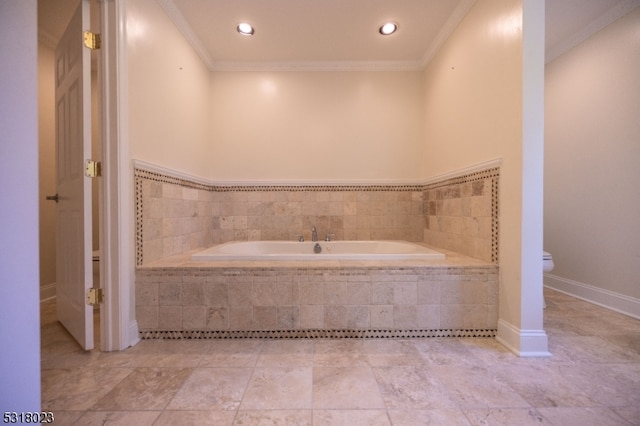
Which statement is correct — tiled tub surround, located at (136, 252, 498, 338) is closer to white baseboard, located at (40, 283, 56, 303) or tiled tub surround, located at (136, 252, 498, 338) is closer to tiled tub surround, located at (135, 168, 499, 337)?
tiled tub surround, located at (135, 168, 499, 337)

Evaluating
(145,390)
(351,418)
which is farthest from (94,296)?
(351,418)

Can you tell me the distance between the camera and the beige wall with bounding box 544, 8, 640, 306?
2141 mm

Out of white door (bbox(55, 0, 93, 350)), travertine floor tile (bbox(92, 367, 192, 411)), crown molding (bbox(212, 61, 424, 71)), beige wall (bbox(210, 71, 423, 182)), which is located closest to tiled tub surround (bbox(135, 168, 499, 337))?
white door (bbox(55, 0, 93, 350))

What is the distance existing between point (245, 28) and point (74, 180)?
1.85 metres

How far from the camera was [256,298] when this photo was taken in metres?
1.74

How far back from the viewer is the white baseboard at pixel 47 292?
2438 mm

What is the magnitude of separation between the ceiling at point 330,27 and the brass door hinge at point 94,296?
2.12 metres

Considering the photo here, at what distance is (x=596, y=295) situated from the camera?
7.79 ft

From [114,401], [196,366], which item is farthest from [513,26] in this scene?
[114,401]

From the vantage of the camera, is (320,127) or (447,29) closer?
(447,29)

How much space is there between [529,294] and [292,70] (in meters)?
2.95

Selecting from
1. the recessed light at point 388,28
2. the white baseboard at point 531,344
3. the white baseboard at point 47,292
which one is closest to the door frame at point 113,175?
the white baseboard at point 47,292

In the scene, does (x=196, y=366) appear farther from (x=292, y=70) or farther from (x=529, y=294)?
(x=292, y=70)

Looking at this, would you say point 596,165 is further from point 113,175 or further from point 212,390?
point 113,175
